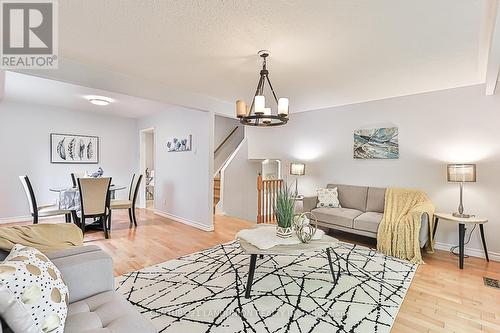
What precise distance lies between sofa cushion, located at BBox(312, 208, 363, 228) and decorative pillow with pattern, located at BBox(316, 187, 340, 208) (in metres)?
0.15

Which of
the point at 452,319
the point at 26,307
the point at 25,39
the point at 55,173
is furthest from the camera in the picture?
the point at 55,173

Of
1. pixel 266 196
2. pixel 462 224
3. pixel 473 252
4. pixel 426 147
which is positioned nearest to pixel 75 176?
pixel 266 196

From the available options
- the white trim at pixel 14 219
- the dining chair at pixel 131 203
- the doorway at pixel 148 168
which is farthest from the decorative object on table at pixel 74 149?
the dining chair at pixel 131 203

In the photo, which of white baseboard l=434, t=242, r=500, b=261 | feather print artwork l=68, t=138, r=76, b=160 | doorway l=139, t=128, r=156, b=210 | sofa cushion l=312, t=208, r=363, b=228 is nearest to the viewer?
white baseboard l=434, t=242, r=500, b=261

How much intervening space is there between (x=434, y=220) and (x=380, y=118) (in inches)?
68.9

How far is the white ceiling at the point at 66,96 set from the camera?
3.81 metres

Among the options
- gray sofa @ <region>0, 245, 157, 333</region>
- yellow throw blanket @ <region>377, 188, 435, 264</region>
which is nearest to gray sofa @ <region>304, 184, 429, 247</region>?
yellow throw blanket @ <region>377, 188, 435, 264</region>

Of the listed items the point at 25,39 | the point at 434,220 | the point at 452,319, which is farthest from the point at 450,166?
the point at 25,39

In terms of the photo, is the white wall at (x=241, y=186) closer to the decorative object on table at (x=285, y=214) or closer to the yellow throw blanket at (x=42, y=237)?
the decorative object on table at (x=285, y=214)

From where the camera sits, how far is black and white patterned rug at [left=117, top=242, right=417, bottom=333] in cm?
190

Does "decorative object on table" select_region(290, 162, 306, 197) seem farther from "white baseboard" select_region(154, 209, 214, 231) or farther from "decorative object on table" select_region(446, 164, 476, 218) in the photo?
"decorative object on table" select_region(446, 164, 476, 218)

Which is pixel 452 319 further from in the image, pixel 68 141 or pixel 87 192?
pixel 68 141

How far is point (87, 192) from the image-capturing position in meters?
3.97

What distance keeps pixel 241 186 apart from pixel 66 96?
3.96 metres
